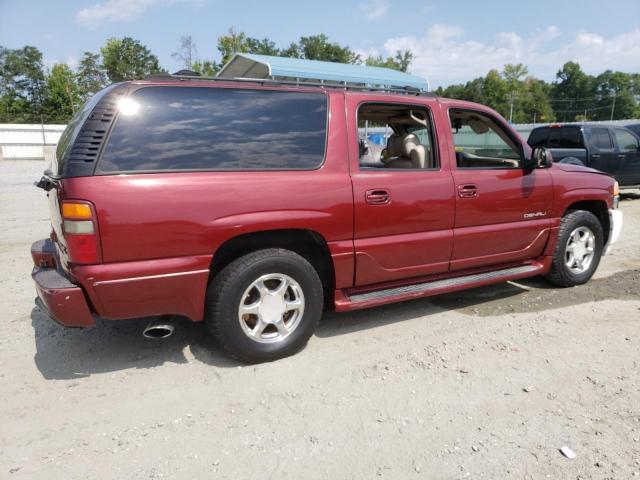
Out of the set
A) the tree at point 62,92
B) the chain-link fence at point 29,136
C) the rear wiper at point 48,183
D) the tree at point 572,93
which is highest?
the tree at point 572,93

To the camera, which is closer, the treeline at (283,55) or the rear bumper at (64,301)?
the rear bumper at (64,301)

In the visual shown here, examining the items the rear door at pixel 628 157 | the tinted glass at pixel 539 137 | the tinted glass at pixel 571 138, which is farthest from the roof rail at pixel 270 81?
the rear door at pixel 628 157

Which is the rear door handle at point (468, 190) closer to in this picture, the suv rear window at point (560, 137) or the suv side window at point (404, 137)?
the suv side window at point (404, 137)

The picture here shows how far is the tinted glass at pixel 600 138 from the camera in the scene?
11133 millimetres

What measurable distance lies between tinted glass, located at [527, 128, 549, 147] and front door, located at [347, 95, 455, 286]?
8.97 metres

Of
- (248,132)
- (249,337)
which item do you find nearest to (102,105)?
(248,132)

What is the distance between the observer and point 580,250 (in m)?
4.91

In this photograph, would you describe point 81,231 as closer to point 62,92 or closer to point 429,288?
point 429,288

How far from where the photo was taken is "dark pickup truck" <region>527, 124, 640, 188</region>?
10922 millimetres

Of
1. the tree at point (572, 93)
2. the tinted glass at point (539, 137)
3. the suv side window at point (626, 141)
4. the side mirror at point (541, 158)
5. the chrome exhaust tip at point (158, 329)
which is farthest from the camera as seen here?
the tree at point (572, 93)

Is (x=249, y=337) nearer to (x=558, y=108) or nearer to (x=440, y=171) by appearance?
(x=440, y=171)

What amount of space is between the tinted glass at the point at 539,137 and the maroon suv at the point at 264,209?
26.9 feet

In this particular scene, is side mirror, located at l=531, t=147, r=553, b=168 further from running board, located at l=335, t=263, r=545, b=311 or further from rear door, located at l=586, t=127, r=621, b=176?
rear door, located at l=586, t=127, r=621, b=176

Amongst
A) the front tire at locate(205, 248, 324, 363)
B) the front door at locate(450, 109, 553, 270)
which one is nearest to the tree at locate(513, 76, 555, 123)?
the front door at locate(450, 109, 553, 270)
